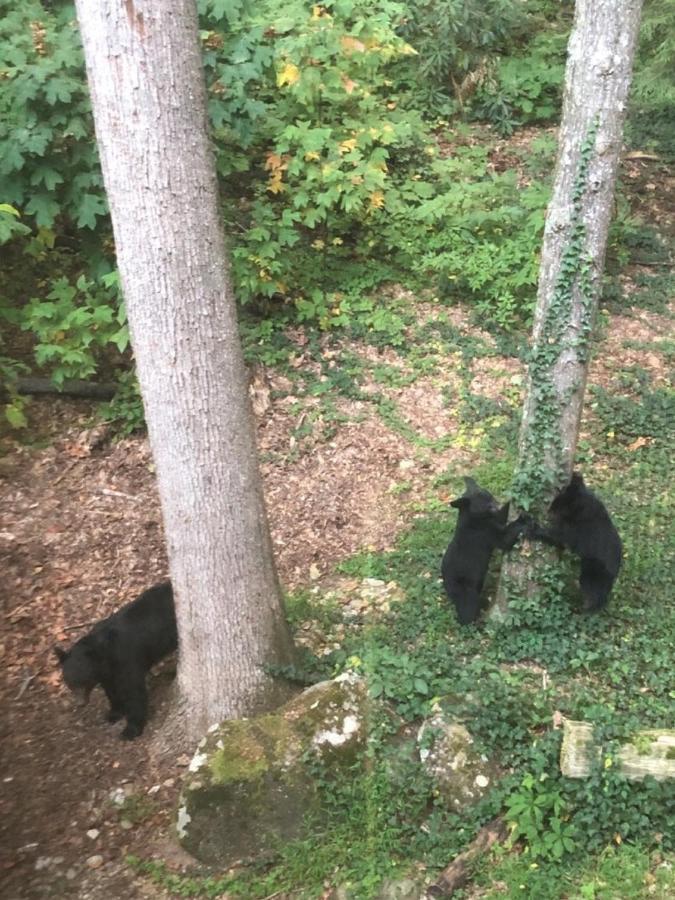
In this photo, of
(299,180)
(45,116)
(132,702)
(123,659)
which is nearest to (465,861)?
(132,702)

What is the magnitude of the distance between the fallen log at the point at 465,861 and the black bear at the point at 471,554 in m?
1.65

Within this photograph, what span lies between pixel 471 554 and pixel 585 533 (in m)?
0.82

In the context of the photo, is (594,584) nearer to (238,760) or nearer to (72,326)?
(238,760)

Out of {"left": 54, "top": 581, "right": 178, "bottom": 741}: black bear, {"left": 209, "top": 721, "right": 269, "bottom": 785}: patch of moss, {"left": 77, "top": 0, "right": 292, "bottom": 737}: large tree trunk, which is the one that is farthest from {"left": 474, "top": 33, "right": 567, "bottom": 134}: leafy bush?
{"left": 209, "top": 721, "right": 269, "bottom": 785}: patch of moss

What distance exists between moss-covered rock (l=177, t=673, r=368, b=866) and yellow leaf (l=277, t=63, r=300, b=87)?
6869mm

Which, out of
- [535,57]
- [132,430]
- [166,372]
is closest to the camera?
[166,372]

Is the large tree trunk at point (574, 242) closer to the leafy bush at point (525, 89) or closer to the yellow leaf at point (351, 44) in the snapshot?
the yellow leaf at point (351, 44)

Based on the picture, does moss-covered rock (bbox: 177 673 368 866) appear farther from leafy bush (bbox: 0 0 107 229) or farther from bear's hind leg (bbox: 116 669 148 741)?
leafy bush (bbox: 0 0 107 229)

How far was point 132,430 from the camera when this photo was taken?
334 inches

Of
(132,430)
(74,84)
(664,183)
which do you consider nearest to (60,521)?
(132,430)

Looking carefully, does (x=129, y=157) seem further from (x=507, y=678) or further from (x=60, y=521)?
(x=60, y=521)

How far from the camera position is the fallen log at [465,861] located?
163 inches

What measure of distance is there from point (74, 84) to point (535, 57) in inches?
321

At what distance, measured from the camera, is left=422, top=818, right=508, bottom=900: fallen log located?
163 inches
